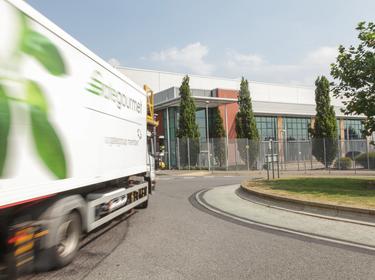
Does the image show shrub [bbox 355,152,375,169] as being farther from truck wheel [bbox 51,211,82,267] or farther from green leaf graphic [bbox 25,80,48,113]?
green leaf graphic [bbox 25,80,48,113]

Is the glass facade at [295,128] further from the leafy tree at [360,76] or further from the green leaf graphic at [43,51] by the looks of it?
the green leaf graphic at [43,51]

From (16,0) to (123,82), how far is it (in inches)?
167

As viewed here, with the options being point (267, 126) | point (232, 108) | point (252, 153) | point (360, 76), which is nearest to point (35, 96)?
point (360, 76)

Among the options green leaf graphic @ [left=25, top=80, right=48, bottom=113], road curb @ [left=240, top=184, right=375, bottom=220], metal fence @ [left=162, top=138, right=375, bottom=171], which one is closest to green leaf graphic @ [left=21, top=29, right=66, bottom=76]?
green leaf graphic @ [left=25, top=80, right=48, bottom=113]

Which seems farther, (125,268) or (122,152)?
(122,152)

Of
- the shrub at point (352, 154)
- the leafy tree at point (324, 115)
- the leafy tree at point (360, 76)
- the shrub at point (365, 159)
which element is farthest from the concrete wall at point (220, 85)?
the leafy tree at point (360, 76)

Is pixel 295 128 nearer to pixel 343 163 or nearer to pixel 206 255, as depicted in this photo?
pixel 343 163

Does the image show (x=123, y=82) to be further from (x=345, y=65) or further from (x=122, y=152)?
(x=345, y=65)

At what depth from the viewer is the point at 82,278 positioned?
5223 millimetres

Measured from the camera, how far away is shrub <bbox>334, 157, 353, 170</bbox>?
107 ft

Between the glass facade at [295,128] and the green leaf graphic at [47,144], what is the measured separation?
47.8 meters

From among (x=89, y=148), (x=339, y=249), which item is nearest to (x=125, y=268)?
(x=89, y=148)

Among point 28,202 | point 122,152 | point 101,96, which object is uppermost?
point 101,96

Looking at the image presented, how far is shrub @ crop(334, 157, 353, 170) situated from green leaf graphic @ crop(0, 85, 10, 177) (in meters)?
31.8
